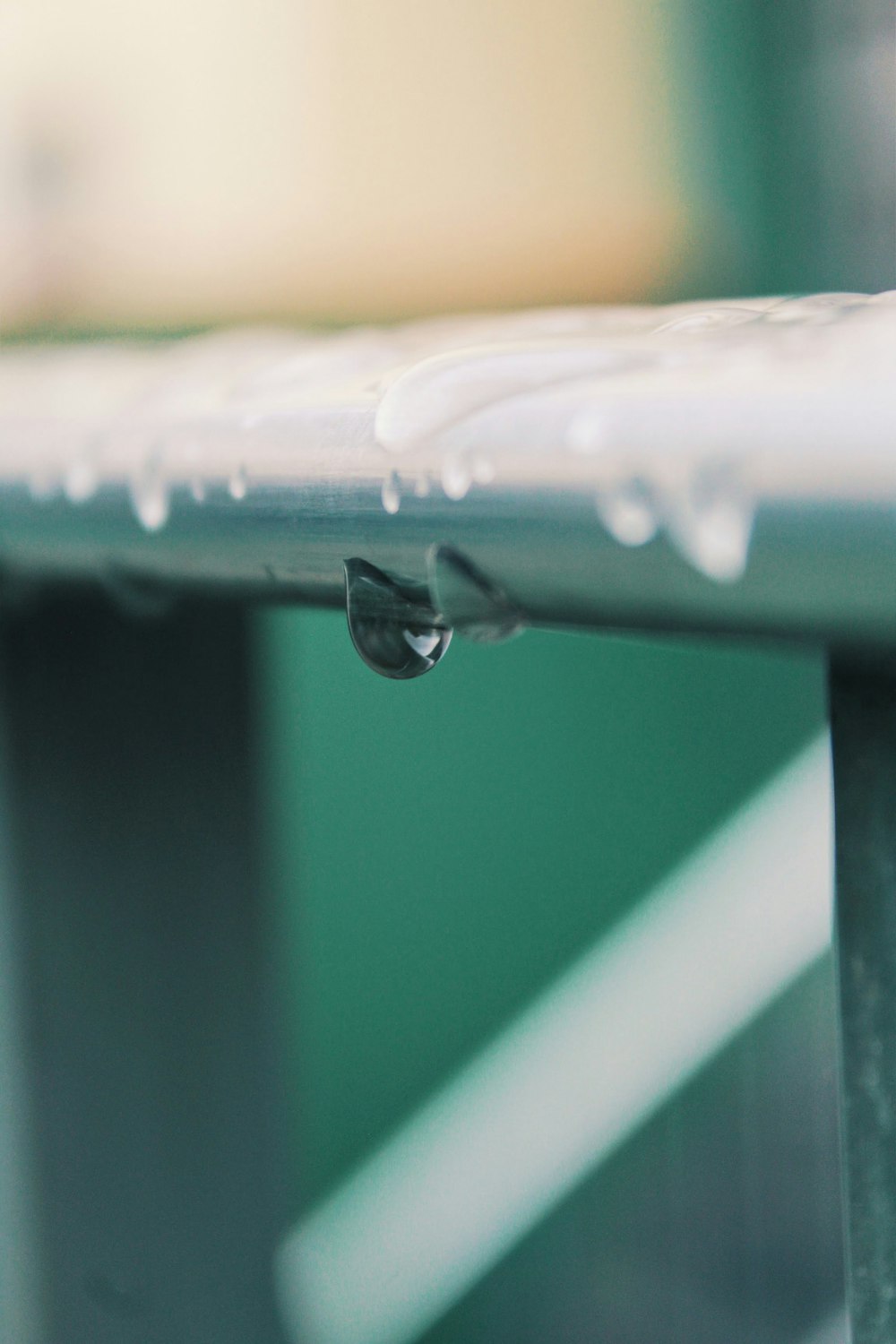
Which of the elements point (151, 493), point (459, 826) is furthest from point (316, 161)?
point (151, 493)

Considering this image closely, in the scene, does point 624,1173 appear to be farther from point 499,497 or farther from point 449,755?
point 499,497

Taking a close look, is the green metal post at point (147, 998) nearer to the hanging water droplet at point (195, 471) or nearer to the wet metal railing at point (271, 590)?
the wet metal railing at point (271, 590)

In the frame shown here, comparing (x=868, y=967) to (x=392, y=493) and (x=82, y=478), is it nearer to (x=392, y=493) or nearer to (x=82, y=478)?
(x=392, y=493)

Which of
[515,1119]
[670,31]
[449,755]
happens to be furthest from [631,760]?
[670,31]

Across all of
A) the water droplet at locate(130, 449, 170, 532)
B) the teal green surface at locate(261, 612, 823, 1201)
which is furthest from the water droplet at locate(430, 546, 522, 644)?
the teal green surface at locate(261, 612, 823, 1201)

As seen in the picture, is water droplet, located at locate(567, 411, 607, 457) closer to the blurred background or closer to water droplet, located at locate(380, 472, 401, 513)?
water droplet, located at locate(380, 472, 401, 513)

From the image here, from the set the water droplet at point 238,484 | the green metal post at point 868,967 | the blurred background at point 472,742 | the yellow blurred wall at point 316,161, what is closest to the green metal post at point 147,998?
the water droplet at point 238,484
